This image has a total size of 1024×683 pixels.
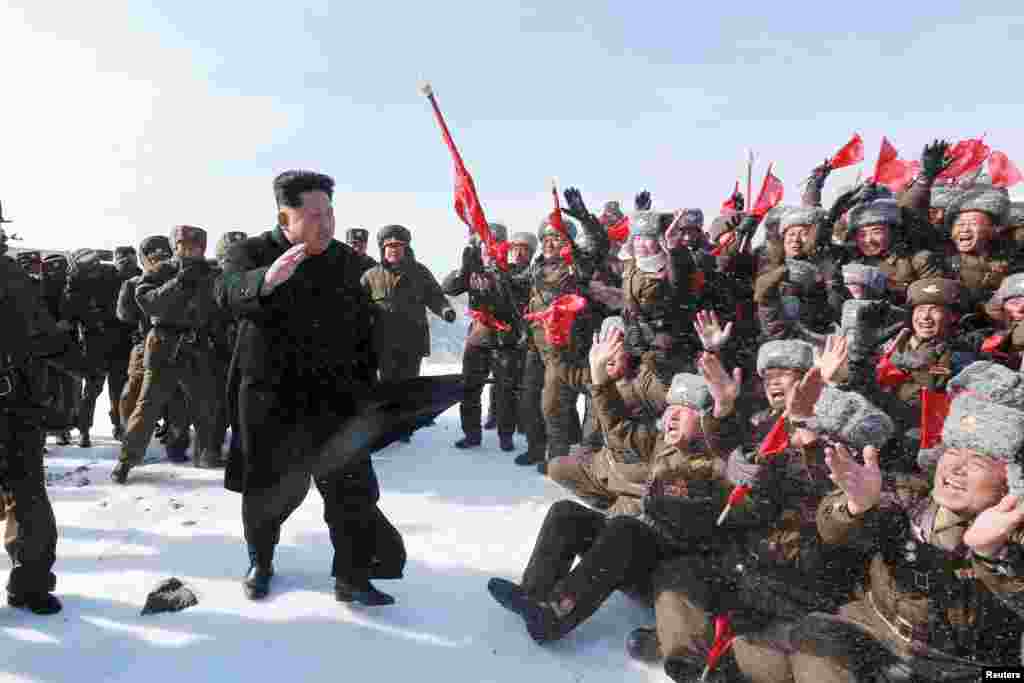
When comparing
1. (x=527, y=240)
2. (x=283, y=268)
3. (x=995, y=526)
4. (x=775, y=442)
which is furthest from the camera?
(x=527, y=240)

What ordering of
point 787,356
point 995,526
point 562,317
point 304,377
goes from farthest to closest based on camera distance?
point 562,317
point 787,356
point 304,377
point 995,526

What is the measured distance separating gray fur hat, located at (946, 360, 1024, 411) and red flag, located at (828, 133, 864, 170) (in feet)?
12.4

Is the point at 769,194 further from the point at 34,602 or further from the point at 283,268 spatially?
the point at 34,602

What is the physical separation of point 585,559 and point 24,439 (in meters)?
2.77

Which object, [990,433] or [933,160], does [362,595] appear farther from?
[933,160]

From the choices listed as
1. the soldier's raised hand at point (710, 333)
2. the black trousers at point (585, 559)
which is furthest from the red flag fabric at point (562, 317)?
the black trousers at point (585, 559)

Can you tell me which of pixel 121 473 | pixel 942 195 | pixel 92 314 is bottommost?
pixel 121 473

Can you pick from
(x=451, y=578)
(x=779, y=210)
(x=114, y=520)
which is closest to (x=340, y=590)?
(x=451, y=578)

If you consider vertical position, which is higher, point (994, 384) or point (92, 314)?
point (994, 384)

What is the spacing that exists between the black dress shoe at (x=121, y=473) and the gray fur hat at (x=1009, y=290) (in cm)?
668

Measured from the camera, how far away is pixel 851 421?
3059 millimetres

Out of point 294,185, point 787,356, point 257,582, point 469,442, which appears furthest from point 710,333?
point 257,582

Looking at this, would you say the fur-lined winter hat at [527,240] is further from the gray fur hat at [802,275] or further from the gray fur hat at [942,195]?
the gray fur hat at [942,195]

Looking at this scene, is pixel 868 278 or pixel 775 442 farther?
pixel 868 278
